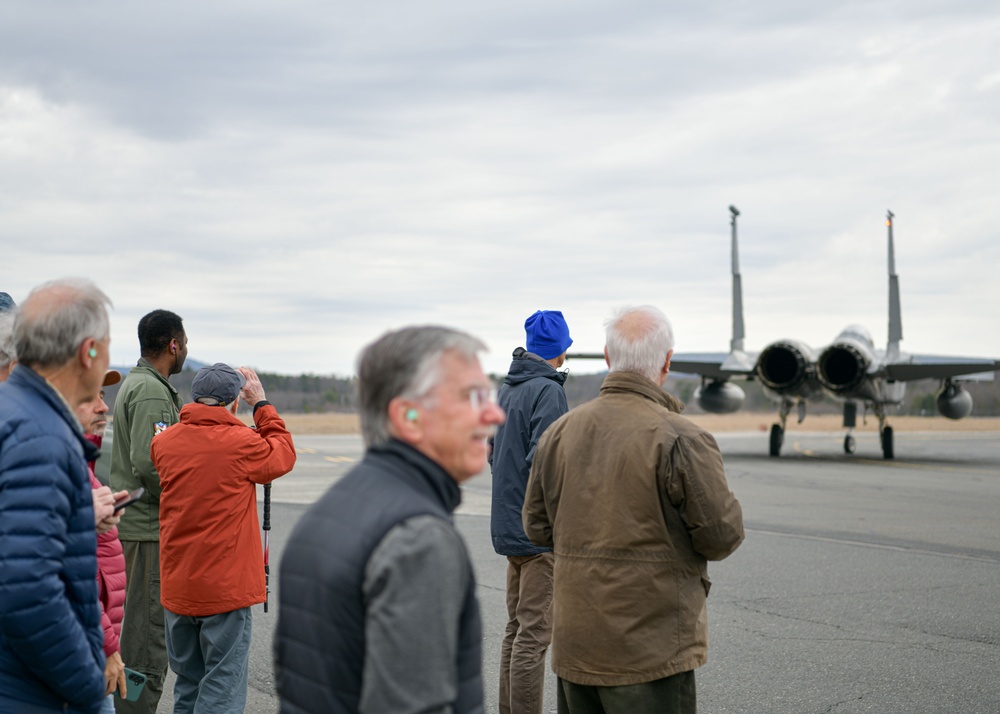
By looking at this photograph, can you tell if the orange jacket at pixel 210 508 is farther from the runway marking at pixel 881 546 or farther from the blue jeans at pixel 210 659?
the runway marking at pixel 881 546

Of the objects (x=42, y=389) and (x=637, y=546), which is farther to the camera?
(x=637, y=546)

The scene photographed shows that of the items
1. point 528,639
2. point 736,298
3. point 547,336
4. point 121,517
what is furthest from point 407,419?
point 736,298

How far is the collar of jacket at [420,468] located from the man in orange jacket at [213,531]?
244cm

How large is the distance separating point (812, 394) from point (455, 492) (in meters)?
26.7

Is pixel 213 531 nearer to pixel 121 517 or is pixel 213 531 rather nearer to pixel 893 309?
pixel 121 517

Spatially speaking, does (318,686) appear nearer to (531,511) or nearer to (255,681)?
(531,511)

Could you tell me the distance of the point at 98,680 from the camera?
2549mm

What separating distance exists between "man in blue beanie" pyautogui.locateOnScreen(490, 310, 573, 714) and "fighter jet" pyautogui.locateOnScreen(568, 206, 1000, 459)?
19903 mm

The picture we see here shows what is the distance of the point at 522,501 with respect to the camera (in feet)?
16.7

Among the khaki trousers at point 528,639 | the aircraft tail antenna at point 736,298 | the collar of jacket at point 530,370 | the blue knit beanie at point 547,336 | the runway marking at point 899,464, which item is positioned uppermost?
the aircraft tail antenna at point 736,298

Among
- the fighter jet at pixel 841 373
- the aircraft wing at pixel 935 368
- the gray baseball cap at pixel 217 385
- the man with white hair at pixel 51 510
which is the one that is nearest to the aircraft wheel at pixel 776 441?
the fighter jet at pixel 841 373

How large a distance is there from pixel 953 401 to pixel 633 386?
92.2 feet

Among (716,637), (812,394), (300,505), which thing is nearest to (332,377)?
(812,394)

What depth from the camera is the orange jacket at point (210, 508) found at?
13.9 feet
